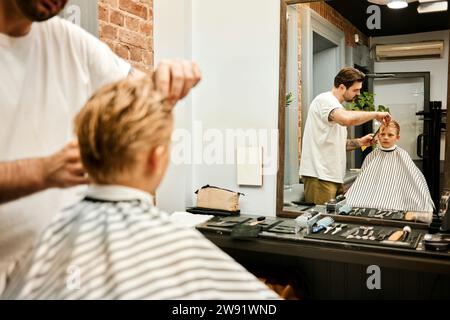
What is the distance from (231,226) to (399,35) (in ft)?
4.27

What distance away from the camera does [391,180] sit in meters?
2.23

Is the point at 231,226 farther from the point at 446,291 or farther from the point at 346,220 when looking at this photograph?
the point at 446,291

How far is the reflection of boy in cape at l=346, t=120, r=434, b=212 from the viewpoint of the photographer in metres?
2.17

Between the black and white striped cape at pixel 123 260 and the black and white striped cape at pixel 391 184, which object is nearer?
the black and white striped cape at pixel 123 260

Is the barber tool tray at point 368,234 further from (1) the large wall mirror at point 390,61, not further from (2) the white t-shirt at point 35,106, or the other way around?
(2) the white t-shirt at point 35,106

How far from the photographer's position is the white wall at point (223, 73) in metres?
2.52

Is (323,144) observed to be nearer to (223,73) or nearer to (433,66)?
(433,66)

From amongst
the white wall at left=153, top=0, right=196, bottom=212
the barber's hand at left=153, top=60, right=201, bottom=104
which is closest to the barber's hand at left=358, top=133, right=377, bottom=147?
the white wall at left=153, top=0, right=196, bottom=212

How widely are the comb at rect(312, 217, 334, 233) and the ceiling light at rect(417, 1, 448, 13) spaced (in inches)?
45.3

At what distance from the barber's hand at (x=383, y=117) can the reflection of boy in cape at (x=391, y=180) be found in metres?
0.02

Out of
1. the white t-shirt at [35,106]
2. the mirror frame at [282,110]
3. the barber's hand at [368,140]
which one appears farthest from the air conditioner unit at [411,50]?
the white t-shirt at [35,106]

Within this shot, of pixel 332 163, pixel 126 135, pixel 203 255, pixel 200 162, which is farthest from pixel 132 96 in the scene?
pixel 200 162

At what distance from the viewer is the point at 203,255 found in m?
0.92

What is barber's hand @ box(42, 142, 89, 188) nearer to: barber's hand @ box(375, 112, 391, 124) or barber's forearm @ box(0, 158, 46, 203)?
barber's forearm @ box(0, 158, 46, 203)
